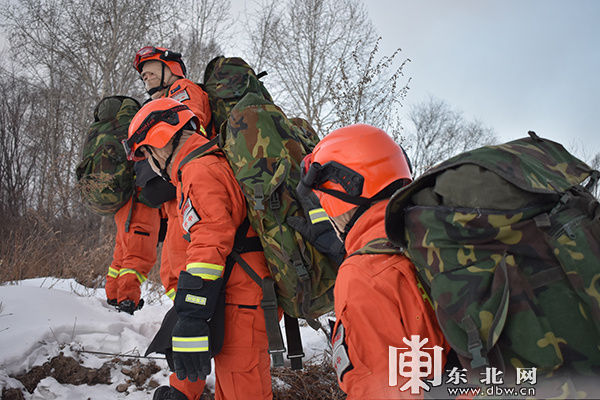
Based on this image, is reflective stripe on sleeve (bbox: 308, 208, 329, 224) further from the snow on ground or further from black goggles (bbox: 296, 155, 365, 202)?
the snow on ground

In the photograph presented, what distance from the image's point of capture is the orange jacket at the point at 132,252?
382cm

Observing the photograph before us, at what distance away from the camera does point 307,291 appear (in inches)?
86.4

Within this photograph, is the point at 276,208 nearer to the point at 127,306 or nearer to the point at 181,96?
the point at 181,96

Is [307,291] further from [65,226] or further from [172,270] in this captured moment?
[65,226]

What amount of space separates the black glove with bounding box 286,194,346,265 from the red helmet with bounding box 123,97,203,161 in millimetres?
1039

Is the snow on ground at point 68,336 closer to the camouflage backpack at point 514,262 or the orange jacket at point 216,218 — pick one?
the orange jacket at point 216,218

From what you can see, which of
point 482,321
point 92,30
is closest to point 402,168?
point 482,321

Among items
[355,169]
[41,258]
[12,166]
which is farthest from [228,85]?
[12,166]

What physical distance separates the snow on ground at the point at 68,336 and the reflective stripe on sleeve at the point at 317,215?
6.28 ft

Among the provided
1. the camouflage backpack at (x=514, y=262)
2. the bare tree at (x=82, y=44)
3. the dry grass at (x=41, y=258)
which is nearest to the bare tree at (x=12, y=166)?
the dry grass at (x=41, y=258)

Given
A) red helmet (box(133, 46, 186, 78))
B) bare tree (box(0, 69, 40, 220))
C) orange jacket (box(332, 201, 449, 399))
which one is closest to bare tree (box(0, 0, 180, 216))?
bare tree (box(0, 69, 40, 220))

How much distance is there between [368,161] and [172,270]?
5.13 ft

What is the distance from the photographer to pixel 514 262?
0.96 m

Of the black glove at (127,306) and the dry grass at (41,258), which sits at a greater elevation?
the dry grass at (41,258)
